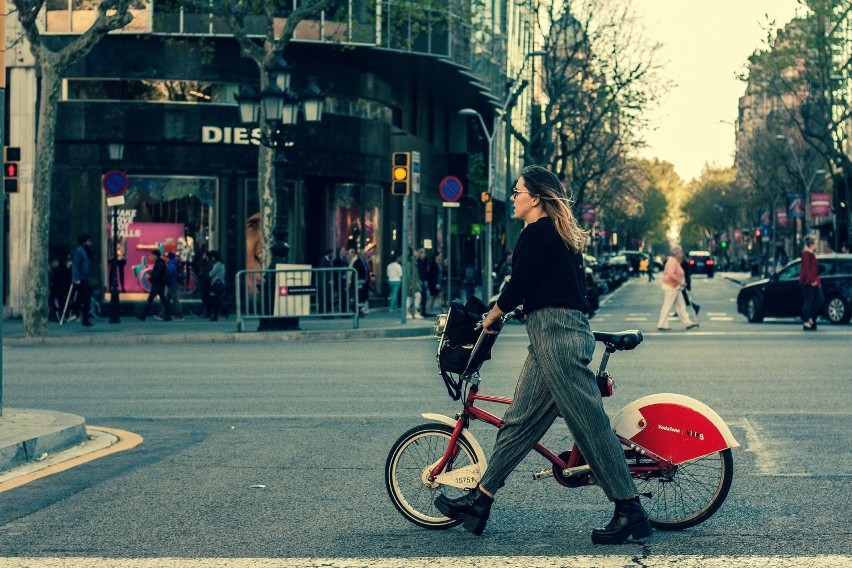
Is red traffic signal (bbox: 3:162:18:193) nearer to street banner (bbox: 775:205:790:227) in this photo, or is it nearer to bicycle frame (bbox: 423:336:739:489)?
bicycle frame (bbox: 423:336:739:489)

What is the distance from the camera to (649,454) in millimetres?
6781

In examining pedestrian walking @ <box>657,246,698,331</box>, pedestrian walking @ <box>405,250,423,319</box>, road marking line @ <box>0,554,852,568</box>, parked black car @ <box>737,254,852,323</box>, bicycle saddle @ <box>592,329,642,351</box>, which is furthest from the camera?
pedestrian walking @ <box>405,250,423,319</box>

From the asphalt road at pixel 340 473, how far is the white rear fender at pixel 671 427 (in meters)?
0.41

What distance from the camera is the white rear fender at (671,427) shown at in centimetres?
677

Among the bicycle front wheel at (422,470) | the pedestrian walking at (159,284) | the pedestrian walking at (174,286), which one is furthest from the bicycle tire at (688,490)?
the pedestrian walking at (174,286)

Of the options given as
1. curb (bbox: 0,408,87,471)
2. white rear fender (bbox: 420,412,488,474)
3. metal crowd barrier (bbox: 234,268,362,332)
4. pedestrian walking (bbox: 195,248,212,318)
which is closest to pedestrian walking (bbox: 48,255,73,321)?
pedestrian walking (bbox: 195,248,212,318)

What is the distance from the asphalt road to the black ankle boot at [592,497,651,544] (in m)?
0.06

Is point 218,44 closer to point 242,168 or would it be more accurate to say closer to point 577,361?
point 242,168

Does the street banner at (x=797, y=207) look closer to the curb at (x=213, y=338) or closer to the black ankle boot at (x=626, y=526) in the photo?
the curb at (x=213, y=338)

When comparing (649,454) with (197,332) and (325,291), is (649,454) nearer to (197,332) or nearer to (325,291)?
(197,332)

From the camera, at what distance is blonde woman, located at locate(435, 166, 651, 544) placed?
6.44m

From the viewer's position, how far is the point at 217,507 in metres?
7.65

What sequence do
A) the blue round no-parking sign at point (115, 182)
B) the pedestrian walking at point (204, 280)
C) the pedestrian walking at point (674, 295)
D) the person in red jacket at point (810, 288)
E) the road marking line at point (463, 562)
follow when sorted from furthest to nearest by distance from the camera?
the pedestrian walking at point (204, 280)
the blue round no-parking sign at point (115, 182)
the pedestrian walking at point (674, 295)
the person in red jacket at point (810, 288)
the road marking line at point (463, 562)

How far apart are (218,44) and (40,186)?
1142 cm
